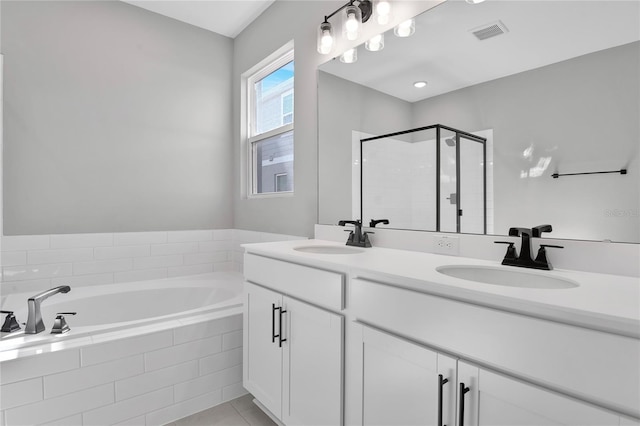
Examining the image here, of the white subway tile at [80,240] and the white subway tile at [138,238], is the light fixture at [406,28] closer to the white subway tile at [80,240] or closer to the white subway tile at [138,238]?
the white subway tile at [138,238]

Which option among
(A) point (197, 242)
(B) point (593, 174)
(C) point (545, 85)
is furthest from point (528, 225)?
(A) point (197, 242)

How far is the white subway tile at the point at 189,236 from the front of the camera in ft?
9.63

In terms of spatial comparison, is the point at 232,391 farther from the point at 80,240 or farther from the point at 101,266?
the point at 80,240

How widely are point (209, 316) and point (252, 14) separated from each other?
7.92 feet

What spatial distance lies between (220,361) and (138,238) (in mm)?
1357

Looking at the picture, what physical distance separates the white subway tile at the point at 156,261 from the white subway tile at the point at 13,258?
688mm

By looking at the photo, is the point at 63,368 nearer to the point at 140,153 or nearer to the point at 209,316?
the point at 209,316

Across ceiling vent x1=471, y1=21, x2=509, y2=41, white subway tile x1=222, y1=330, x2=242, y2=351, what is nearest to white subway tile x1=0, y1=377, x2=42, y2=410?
white subway tile x1=222, y1=330, x2=242, y2=351

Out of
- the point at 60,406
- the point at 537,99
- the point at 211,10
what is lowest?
the point at 60,406

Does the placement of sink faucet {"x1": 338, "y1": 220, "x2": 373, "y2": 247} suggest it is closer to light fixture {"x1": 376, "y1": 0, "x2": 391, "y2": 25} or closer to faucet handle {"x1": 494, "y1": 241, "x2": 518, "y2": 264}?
faucet handle {"x1": 494, "y1": 241, "x2": 518, "y2": 264}

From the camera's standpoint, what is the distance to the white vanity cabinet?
52.0 inches

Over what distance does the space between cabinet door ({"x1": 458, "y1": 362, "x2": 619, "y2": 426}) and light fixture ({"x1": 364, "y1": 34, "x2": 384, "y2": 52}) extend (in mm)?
1594

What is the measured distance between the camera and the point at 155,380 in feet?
5.90

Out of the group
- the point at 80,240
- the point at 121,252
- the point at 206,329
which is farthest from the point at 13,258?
the point at 206,329
